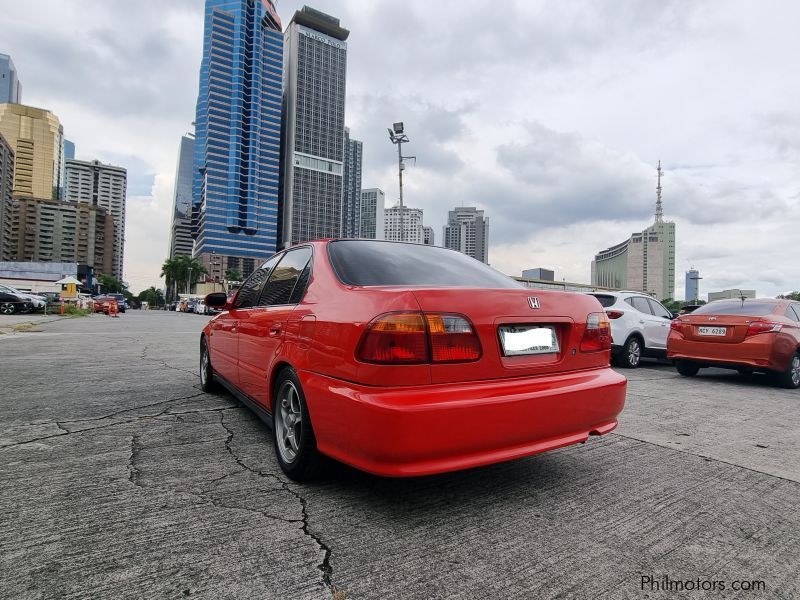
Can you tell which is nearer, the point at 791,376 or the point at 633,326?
the point at 791,376

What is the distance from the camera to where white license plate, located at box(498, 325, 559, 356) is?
238cm

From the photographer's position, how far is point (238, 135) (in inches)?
5162

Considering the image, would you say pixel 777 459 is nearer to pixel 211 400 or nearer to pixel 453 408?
pixel 453 408

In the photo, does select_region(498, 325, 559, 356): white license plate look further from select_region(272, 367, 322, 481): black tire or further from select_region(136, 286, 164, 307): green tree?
select_region(136, 286, 164, 307): green tree

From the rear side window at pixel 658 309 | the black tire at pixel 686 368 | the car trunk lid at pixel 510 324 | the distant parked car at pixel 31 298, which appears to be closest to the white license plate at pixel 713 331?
the black tire at pixel 686 368

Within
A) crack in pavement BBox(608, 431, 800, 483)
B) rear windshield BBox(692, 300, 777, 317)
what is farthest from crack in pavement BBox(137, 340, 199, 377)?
rear windshield BBox(692, 300, 777, 317)

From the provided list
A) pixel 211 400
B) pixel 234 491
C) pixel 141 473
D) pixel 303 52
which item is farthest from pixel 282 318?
pixel 303 52

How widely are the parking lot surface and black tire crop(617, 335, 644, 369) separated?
15.7 ft

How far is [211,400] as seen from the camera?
4.80 metres

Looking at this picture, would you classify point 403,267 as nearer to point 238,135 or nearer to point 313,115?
point 238,135

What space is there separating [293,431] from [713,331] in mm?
6816

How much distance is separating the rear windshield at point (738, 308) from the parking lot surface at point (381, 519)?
3808 millimetres

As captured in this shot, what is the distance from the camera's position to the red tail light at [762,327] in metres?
6.62

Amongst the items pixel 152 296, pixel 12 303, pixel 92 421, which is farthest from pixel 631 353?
pixel 152 296
